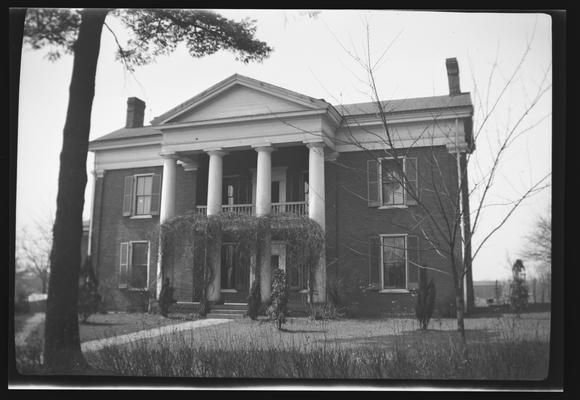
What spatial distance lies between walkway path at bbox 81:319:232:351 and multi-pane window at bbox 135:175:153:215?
167cm

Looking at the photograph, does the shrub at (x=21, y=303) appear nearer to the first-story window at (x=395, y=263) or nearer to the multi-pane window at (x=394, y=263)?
the first-story window at (x=395, y=263)

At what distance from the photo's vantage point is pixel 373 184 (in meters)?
6.56

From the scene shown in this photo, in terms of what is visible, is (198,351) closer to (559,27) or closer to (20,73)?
(20,73)

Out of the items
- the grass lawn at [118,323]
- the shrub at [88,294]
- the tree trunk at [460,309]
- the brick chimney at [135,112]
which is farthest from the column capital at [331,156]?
the shrub at [88,294]

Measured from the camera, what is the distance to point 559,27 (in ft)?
17.7

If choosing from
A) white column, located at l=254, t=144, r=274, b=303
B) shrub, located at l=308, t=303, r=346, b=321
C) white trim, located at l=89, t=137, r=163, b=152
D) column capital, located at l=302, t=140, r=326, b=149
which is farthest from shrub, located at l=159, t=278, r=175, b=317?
column capital, located at l=302, t=140, r=326, b=149

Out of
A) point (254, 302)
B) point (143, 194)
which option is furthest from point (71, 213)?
point (254, 302)

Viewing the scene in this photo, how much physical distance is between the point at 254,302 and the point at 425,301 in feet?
7.02

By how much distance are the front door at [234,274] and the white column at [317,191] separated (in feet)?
3.31

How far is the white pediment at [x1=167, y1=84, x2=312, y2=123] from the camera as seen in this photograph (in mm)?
6125

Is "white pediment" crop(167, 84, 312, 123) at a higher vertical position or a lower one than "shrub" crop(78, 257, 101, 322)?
higher

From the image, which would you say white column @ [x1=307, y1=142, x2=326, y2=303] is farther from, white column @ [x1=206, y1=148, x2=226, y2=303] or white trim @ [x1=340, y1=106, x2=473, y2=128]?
white column @ [x1=206, y1=148, x2=226, y2=303]

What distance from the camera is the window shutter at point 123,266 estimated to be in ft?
19.7
